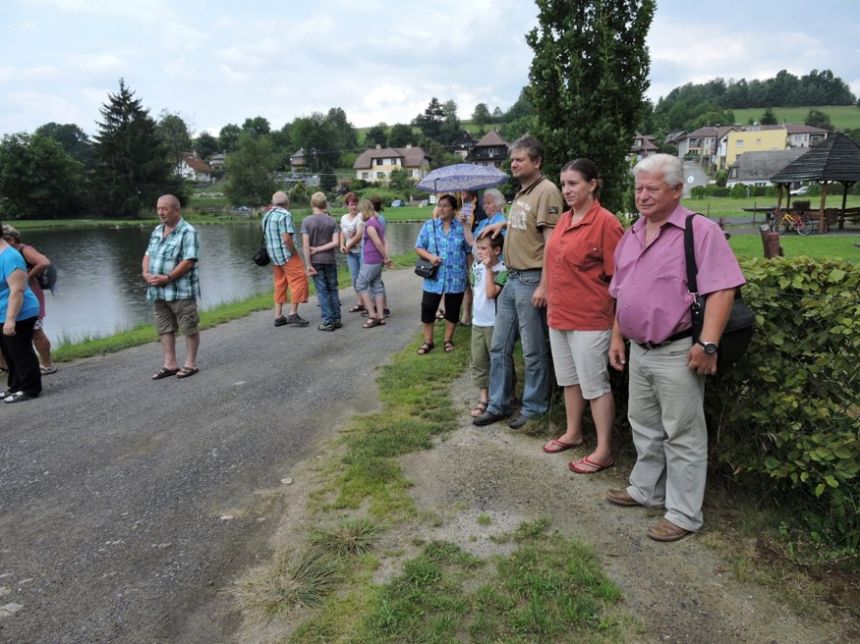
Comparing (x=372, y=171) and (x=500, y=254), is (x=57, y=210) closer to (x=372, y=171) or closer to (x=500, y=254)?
(x=372, y=171)

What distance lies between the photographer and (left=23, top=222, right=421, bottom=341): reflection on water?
16.8m

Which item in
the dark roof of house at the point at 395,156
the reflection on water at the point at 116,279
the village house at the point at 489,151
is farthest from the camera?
the dark roof of house at the point at 395,156

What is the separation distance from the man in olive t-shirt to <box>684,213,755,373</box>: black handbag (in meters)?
1.34

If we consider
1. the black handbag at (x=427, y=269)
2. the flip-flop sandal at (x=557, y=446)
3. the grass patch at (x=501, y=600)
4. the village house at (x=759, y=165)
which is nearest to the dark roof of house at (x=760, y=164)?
the village house at (x=759, y=165)

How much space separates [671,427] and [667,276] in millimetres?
824

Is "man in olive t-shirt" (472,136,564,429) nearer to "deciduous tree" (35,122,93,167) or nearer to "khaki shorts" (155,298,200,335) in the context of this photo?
"khaki shorts" (155,298,200,335)

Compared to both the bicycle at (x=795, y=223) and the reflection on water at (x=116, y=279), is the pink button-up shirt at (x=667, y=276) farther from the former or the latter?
the bicycle at (x=795, y=223)

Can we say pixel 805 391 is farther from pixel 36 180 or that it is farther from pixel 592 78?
pixel 36 180

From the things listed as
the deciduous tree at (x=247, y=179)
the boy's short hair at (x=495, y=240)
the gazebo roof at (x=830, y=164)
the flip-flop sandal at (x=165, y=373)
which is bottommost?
the flip-flop sandal at (x=165, y=373)

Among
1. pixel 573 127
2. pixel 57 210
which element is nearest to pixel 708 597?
pixel 573 127

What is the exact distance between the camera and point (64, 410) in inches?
237

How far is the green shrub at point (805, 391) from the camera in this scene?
2764mm

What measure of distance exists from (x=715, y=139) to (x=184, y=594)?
396 feet

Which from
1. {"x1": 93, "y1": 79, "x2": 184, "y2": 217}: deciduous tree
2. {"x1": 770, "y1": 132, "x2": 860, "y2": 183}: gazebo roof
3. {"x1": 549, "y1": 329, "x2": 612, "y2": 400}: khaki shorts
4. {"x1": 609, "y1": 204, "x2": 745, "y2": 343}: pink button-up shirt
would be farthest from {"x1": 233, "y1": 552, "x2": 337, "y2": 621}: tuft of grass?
{"x1": 93, "y1": 79, "x2": 184, "y2": 217}: deciduous tree
